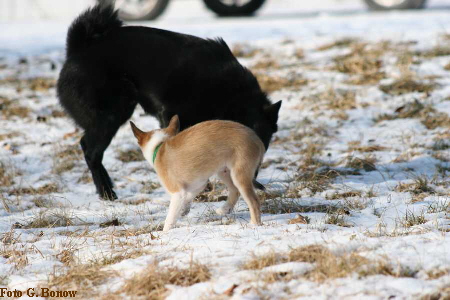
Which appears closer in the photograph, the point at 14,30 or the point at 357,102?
the point at 357,102

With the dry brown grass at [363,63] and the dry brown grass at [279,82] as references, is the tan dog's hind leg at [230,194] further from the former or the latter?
the dry brown grass at [363,63]

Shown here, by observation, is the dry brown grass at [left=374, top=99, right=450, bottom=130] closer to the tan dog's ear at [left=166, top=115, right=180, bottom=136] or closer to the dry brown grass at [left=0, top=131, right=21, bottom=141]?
the tan dog's ear at [left=166, top=115, right=180, bottom=136]

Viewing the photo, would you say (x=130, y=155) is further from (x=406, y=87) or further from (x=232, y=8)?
(x=232, y=8)

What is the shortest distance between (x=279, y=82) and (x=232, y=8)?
3794mm

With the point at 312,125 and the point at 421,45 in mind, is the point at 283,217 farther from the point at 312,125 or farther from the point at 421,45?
the point at 421,45

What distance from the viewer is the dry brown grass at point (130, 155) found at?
18.7 ft

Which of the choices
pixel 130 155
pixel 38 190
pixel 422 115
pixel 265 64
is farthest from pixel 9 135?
pixel 422 115

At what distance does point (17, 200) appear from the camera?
4.64 meters

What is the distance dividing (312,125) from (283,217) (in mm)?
2541

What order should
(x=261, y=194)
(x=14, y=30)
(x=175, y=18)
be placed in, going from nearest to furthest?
1. (x=261, y=194)
2. (x=14, y=30)
3. (x=175, y=18)

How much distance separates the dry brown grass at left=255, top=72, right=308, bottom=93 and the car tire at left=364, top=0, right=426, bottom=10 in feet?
12.2

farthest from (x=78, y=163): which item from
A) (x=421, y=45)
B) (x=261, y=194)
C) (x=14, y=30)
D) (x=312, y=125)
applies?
(x=14, y=30)

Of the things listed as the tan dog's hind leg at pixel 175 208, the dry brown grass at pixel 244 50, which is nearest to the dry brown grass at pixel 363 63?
the dry brown grass at pixel 244 50

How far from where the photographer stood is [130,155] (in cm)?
575
